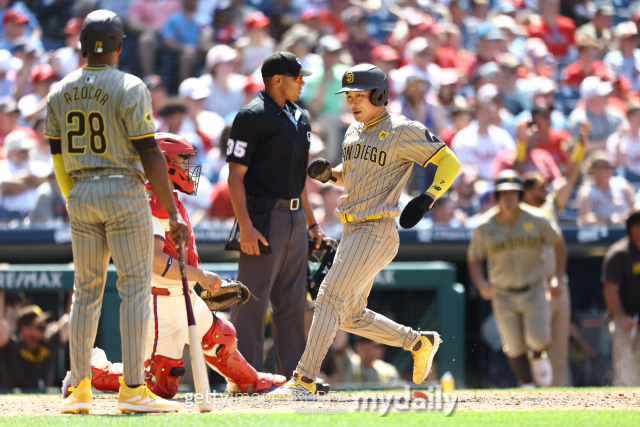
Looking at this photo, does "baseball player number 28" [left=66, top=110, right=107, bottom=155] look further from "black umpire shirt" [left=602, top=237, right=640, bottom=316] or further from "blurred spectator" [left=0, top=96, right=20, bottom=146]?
"blurred spectator" [left=0, top=96, right=20, bottom=146]

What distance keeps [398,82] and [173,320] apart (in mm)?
6486

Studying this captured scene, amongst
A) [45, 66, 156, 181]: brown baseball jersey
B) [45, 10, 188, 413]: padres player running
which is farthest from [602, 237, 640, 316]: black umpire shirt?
[45, 66, 156, 181]: brown baseball jersey

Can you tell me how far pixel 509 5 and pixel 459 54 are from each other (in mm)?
1843

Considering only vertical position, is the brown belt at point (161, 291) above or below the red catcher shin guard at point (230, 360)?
above

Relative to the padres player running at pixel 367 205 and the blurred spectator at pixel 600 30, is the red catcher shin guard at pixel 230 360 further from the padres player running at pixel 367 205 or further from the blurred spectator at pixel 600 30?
the blurred spectator at pixel 600 30

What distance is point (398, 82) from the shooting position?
405 inches

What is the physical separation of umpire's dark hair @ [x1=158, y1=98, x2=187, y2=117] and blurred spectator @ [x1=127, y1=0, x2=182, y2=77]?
2.07m

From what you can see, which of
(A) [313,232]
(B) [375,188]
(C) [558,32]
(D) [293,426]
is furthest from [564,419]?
(C) [558,32]

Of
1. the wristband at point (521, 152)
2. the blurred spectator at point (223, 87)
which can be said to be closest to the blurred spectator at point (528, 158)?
the wristband at point (521, 152)

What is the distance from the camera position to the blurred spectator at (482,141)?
9.37 m

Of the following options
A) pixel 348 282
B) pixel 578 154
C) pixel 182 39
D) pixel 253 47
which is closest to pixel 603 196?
pixel 578 154

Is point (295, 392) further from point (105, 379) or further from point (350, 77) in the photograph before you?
point (350, 77)

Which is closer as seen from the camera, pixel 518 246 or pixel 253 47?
pixel 518 246

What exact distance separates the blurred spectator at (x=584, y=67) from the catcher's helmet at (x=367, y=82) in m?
8.01
